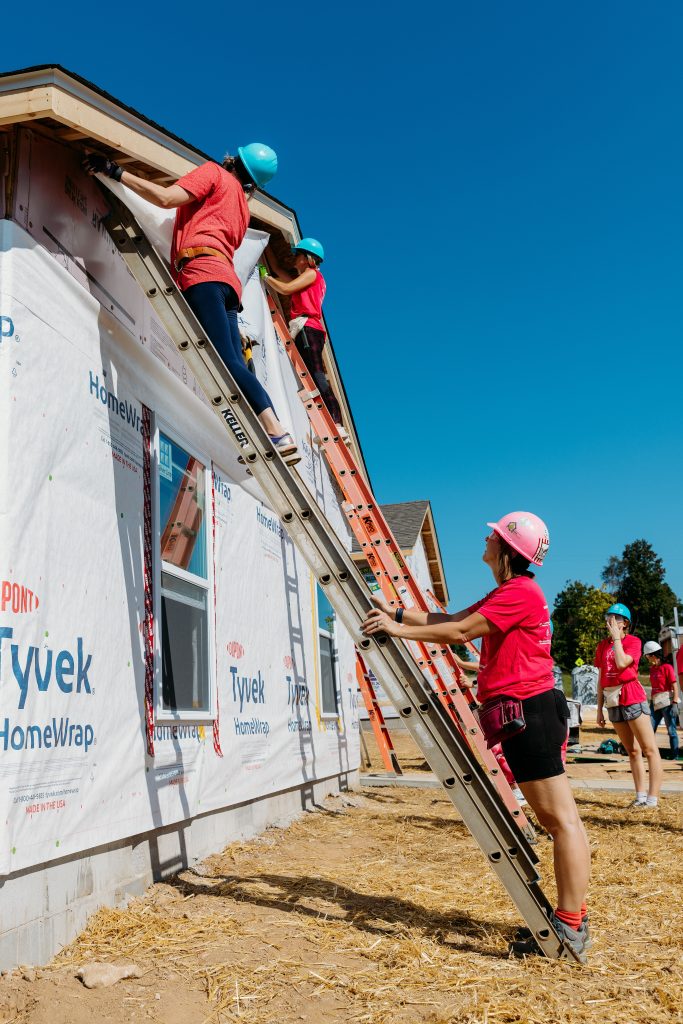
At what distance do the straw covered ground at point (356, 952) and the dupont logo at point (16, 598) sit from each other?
4.50 ft

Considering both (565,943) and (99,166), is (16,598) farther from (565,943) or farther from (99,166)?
(565,943)

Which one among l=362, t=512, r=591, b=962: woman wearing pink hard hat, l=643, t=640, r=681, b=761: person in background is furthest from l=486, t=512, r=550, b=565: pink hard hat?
l=643, t=640, r=681, b=761: person in background

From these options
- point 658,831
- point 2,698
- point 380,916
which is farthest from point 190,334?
point 658,831

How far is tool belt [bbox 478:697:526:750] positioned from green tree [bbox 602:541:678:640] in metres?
68.6

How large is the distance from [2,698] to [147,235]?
8.69 ft

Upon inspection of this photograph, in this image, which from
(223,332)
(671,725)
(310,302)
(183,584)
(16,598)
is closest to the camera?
(16,598)

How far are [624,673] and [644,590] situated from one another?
6981 centimetres

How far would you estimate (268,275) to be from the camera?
7.28m

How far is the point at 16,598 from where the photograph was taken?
3.16 m

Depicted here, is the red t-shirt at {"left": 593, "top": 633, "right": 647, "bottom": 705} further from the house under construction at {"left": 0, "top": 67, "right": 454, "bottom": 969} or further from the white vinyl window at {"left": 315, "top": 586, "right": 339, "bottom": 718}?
the house under construction at {"left": 0, "top": 67, "right": 454, "bottom": 969}

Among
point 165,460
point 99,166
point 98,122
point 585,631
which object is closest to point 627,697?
point 165,460

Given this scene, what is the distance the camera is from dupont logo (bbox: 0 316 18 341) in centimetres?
330

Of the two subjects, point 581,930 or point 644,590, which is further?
point 644,590

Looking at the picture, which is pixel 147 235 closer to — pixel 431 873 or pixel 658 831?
pixel 431 873
